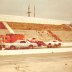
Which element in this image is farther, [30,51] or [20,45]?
[20,45]

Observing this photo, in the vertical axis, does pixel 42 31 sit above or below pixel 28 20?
below

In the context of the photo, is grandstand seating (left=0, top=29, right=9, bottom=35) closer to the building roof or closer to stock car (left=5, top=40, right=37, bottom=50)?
stock car (left=5, top=40, right=37, bottom=50)

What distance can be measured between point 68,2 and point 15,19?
9.20m

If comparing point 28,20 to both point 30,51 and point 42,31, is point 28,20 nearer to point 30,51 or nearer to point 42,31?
point 42,31

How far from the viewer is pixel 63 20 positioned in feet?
115

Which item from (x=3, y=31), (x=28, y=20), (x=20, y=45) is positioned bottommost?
(x=20, y=45)

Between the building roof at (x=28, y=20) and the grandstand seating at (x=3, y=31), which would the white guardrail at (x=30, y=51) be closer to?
the grandstand seating at (x=3, y=31)

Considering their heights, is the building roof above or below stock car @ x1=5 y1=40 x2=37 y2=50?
above

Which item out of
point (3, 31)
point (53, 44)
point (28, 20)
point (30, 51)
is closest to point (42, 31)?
point (28, 20)

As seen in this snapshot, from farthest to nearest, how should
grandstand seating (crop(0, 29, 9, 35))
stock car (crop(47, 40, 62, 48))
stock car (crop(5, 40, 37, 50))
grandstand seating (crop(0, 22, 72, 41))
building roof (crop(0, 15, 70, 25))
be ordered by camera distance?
building roof (crop(0, 15, 70, 25)) → grandstand seating (crop(0, 22, 72, 41)) → grandstand seating (crop(0, 29, 9, 35)) → stock car (crop(47, 40, 62, 48)) → stock car (crop(5, 40, 37, 50))

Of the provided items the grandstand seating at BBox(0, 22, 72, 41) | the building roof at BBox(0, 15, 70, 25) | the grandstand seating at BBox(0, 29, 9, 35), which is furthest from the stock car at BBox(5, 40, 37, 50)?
the building roof at BBox(0, 15, 70, 25)

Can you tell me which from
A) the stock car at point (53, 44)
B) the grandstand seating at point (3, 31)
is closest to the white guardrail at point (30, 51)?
the stock car at point (53, 44)

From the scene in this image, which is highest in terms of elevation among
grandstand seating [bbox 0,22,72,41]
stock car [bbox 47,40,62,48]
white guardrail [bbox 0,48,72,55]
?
grandstand seating [bbox 0,22,72,41]

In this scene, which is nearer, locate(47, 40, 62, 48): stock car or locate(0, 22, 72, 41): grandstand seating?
locate(47, 40, 62, 48): stock car
